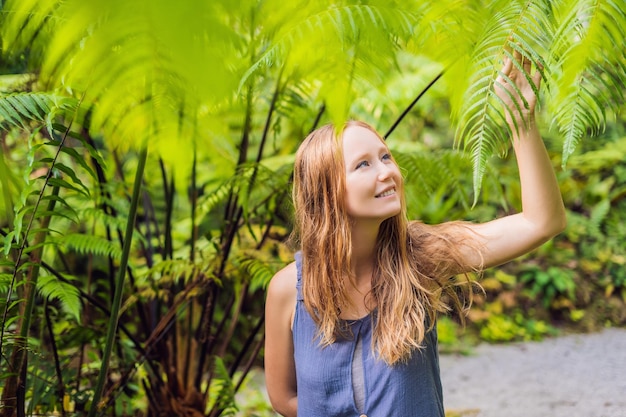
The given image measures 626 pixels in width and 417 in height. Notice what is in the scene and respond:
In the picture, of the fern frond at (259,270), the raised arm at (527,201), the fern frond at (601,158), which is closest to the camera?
the raised arm at (527,201)

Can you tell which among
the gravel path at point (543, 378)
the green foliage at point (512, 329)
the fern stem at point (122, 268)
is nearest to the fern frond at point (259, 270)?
the fern stem at point (122, 268)

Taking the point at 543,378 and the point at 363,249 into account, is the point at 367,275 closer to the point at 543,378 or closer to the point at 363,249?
the point at 363,249

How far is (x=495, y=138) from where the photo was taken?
810 mm

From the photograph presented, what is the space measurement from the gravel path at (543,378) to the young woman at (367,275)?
47.9 inches

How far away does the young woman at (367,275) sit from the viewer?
1.08 meters

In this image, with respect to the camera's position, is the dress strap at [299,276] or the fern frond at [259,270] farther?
the fern frond at [259,270]

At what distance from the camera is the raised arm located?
35.7 inches

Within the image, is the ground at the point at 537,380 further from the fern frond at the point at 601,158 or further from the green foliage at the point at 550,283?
the fern frond at the point at 601,158

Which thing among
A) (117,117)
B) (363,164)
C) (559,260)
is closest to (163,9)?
(117,117)

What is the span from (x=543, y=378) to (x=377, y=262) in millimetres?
1936

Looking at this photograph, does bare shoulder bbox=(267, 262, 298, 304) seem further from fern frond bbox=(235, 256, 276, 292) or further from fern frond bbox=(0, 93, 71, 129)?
fern frond bbox=(0, 93, 71, 129)

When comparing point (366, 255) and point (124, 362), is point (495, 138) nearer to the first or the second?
point (366, 255)

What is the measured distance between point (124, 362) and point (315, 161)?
899 millimetres

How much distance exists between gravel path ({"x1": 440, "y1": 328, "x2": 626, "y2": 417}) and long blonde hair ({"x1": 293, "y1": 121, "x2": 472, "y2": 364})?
4.00 ft
